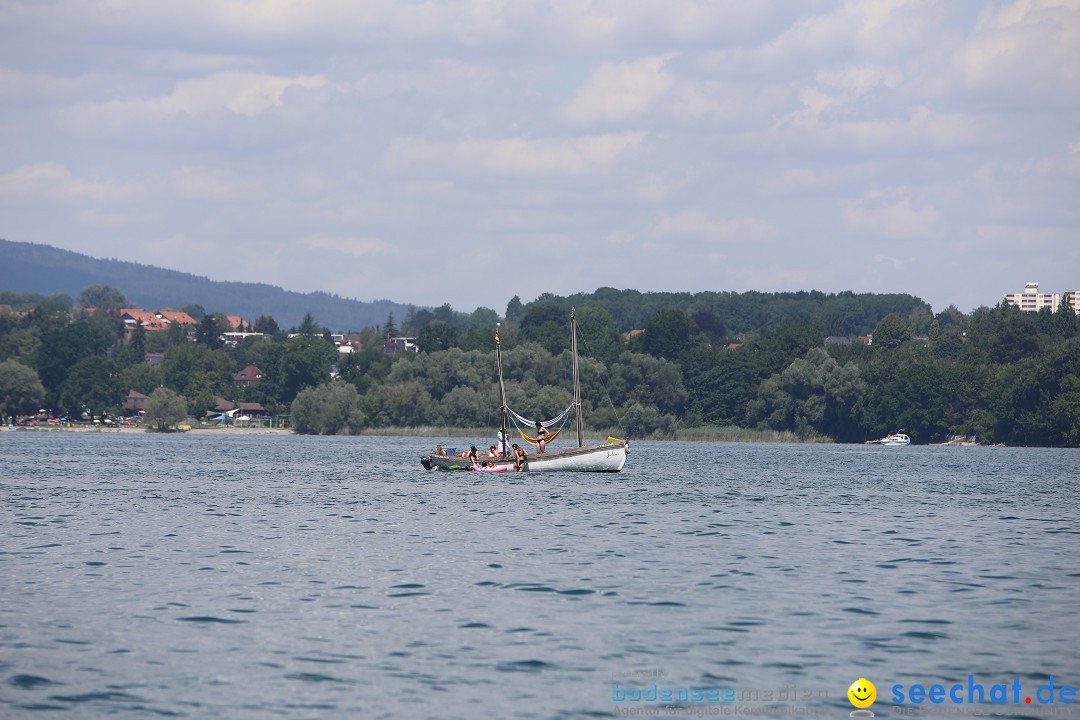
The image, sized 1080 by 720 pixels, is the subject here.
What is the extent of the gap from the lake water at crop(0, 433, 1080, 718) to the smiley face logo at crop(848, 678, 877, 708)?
26 cm

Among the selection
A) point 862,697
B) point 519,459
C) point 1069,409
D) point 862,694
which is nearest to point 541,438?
point 519,459

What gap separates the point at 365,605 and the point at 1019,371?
159047 mm

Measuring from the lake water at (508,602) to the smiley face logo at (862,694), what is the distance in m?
0.26

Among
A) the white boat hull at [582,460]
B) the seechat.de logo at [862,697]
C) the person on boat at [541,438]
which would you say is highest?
the person on boat at [541,438]

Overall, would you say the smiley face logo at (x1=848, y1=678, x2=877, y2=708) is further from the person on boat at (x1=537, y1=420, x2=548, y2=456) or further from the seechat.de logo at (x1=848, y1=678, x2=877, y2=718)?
the person on boat at (x1=537, y1=420, x2=548, y2=456)

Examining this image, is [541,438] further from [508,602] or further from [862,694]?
[862,694]

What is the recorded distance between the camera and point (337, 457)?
426ft

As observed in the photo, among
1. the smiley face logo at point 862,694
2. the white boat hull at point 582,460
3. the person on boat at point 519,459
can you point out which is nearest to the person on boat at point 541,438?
the white boat hull at point 582,460

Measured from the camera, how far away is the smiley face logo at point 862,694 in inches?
989

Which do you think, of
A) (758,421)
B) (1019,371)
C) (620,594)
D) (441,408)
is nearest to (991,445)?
(1019,371)

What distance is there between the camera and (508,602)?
35.7 metres

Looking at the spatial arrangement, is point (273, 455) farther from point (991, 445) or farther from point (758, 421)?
point (991, 445)

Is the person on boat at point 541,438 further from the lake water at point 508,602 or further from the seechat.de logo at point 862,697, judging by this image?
the seechat.de logo at point 862,697

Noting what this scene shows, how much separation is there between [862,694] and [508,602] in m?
12.3
